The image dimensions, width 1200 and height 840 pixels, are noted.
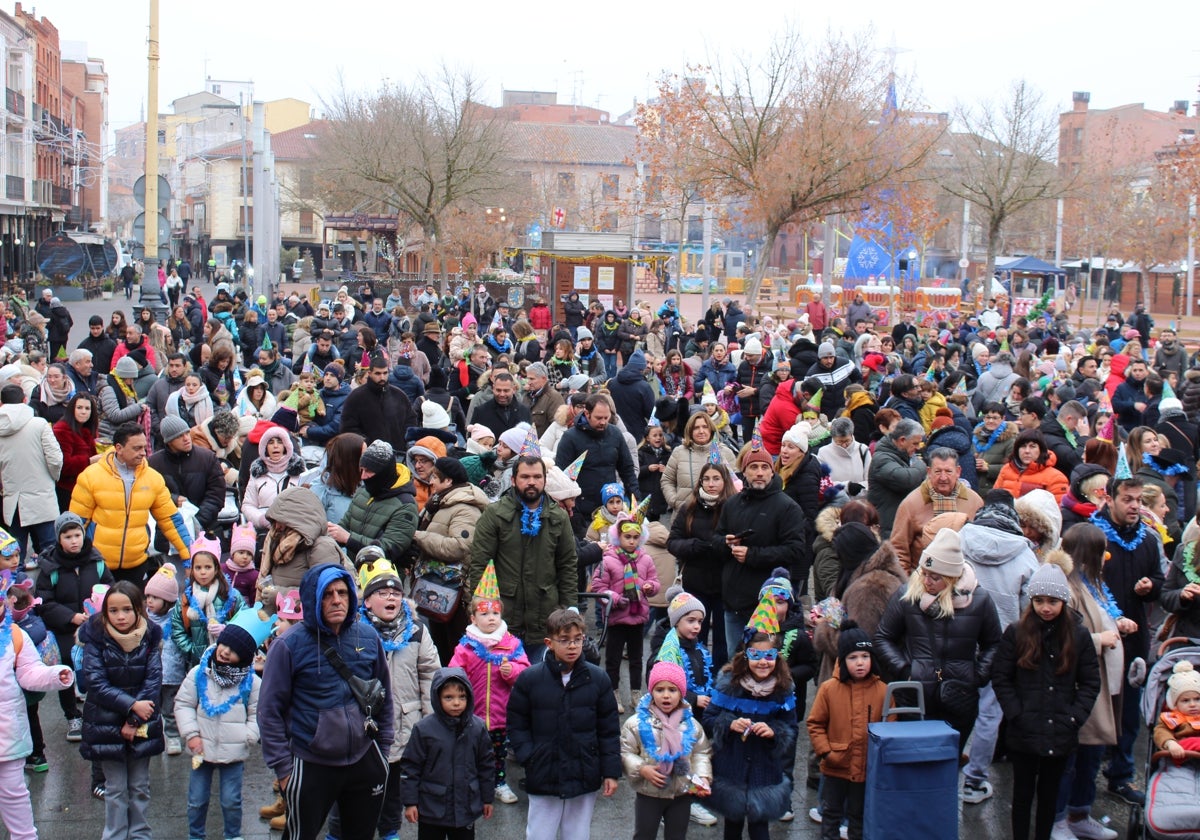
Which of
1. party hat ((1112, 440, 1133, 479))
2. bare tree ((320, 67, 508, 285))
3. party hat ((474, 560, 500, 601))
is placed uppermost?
bare tree ((320, 67, 508, 285))

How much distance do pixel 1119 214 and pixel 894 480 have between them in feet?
150

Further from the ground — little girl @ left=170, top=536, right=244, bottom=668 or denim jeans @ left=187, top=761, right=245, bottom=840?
little girl @ left=170, top=536, right=244, bottom=668

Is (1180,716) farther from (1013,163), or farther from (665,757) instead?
(1013,163)

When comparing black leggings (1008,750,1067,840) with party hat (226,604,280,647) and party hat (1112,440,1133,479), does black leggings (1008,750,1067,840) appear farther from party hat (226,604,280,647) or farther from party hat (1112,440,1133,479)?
party hat (226,604,280,647)

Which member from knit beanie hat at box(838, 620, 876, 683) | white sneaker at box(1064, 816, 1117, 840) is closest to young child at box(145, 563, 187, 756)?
knit beanie hat at box(838, 620, 876, 683)

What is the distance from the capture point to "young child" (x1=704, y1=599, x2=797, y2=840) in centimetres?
579

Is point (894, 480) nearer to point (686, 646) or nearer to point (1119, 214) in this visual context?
point (686, 646)

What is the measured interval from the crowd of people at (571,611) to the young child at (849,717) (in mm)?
13

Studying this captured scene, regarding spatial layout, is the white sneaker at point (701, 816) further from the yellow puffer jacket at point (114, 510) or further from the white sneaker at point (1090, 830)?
the yellow puffer jacket at point (114, 510)

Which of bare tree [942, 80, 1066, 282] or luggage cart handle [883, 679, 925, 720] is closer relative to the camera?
luggage cart handle [883, 679, 925, 720]

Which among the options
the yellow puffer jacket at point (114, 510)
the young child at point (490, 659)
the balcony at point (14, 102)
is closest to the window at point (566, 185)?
the balcony at point (14, 102)

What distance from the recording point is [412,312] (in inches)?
1315

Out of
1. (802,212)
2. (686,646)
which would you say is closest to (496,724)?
(686,646)

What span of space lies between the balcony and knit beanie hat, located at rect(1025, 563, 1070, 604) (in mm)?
55076
